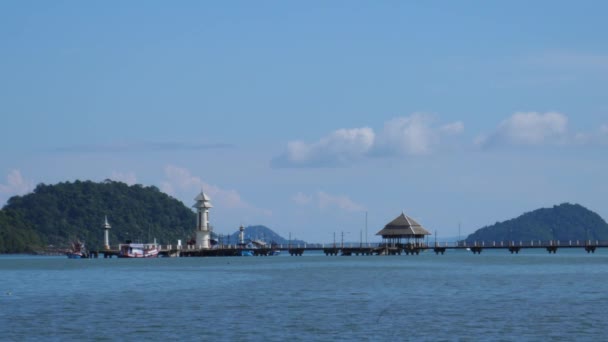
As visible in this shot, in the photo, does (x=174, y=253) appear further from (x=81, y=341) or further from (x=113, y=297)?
(x=81, y=341)

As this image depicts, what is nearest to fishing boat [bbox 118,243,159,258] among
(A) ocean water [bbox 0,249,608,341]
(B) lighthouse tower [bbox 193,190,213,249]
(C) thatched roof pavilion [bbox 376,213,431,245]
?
(B) lighthouse tower [bbox 193,190,213,249]

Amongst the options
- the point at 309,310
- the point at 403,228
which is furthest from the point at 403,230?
the point at 309,310

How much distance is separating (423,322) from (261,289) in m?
27.4

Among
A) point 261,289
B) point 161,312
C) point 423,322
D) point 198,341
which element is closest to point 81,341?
point 198,341

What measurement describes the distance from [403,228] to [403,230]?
1.09 ft

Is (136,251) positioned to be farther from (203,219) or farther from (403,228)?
(403,228)

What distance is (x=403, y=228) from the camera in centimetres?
17650

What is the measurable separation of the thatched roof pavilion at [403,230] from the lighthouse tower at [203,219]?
3166cm

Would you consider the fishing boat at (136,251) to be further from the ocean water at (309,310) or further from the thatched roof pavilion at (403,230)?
the ocean water at (309,310)

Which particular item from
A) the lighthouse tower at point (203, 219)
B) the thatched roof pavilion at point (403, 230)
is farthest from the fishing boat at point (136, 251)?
the thatched roof pavilion at point (403, 230)

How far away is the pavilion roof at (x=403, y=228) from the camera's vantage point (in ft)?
577

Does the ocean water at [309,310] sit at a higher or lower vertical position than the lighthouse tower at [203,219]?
lower

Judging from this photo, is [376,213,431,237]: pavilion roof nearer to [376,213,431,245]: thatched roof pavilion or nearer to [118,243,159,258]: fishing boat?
[376,213,431,245]: thatched roof pavilion

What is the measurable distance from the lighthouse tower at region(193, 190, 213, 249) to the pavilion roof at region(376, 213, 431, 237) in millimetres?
31728
